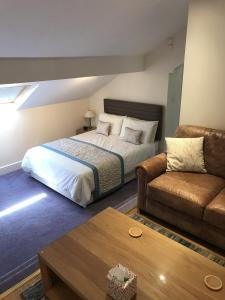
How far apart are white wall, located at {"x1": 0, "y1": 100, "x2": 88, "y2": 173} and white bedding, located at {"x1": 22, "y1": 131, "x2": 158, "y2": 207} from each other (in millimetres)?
503

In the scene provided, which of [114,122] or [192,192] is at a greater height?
[114,122]

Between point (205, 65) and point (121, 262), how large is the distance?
2.28 metres

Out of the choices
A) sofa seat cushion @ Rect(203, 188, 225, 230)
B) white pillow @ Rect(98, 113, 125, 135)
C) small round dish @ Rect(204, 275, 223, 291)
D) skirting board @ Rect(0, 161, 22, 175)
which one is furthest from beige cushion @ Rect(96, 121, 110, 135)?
small round dish @ Rect(204, 275, 223, 291)

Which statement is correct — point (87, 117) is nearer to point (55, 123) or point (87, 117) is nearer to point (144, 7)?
point (55, 123)

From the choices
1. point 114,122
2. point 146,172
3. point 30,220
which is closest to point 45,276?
point 30,220

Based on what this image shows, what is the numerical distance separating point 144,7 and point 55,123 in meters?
2.72

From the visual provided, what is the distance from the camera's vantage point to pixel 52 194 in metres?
3.41

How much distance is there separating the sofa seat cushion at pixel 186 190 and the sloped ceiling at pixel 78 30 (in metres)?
1.65

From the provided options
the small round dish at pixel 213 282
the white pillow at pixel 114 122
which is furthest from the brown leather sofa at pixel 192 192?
the white pillow at pixel 114 122

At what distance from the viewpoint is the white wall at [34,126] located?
3.95 meters

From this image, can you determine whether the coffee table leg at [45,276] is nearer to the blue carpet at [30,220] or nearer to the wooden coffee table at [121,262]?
the wooden coffee table at [121,262]

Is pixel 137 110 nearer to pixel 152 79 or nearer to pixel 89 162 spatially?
pixel 152 79

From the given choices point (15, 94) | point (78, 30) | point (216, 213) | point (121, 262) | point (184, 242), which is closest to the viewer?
point (121, 262)

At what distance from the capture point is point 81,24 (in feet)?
7.41
